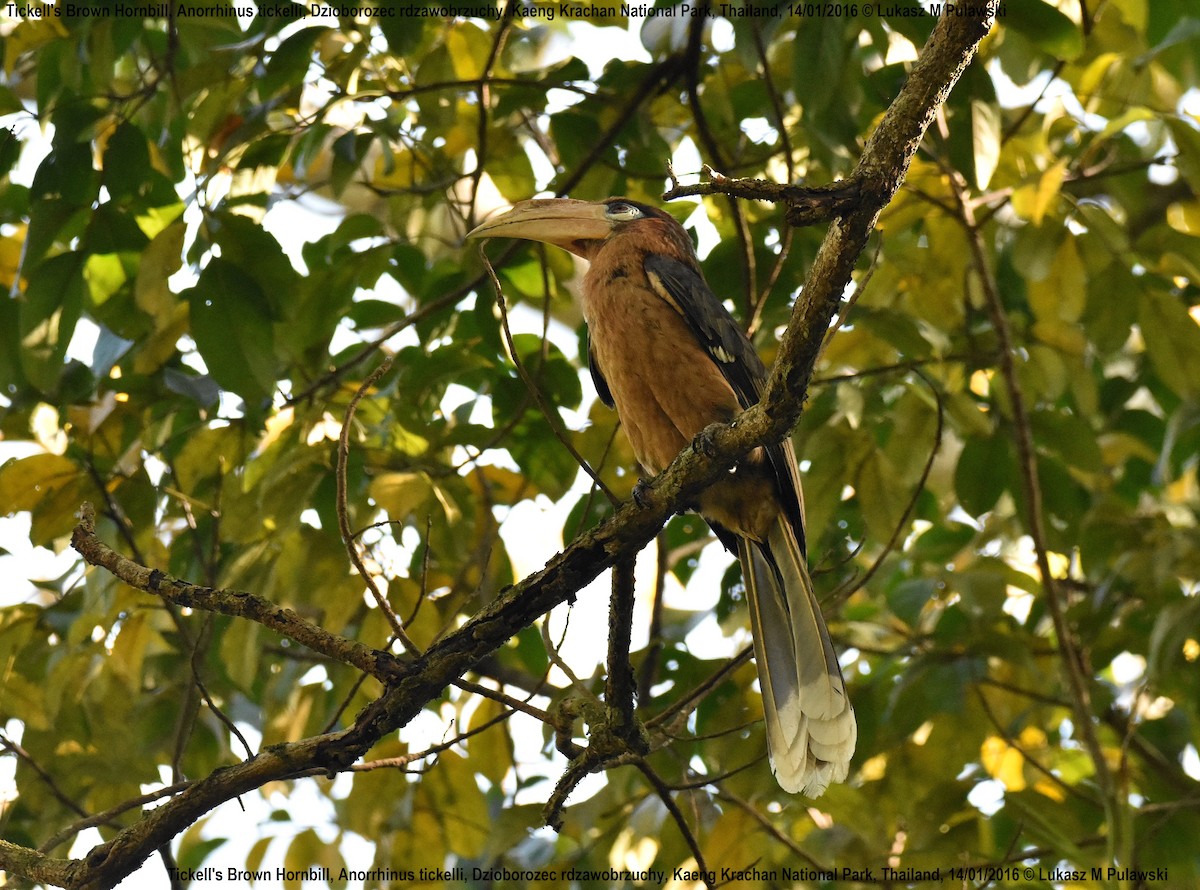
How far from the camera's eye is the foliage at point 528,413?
3.39m

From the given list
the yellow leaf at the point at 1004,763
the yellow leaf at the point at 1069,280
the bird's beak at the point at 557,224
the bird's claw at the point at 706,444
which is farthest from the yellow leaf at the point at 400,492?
the yellow leaf at the point at 1004,763

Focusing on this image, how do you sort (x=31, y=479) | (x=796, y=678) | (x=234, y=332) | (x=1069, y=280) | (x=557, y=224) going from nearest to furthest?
(x=796, y=678) < (x=234, y=332) < (x=31, y=479) < (x=557, y=224) < (x=1069, y=280)

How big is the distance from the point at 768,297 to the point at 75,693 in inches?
101

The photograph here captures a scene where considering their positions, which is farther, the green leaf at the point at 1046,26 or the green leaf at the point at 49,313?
the green leaf at the point at 49,313

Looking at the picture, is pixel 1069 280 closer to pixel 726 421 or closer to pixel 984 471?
pixel 984 471

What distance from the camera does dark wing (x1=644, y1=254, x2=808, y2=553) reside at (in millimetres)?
3336

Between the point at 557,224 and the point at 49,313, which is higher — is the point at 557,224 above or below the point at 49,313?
above

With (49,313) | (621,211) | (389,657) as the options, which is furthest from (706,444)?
(49,313)

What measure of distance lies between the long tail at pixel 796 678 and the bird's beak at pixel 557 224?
1149 mm

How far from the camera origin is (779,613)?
3320mm

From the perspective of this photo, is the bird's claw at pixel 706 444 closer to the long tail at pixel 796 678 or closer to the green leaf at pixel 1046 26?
the long tail at pixel 796 678

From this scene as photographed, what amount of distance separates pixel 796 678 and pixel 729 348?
3.17 ft

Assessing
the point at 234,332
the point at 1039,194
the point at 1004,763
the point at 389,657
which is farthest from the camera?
the point at 1004,763

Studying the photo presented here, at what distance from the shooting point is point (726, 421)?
3.38m
